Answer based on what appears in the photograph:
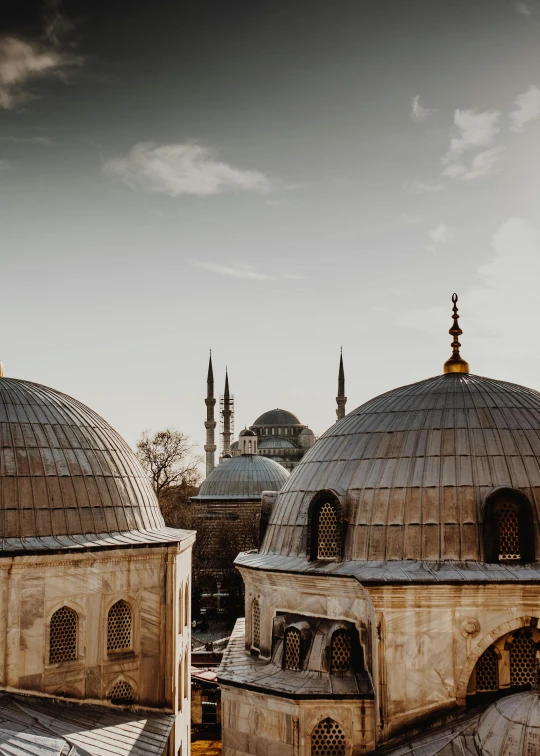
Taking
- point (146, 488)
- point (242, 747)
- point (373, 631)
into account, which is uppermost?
point (146, 488)

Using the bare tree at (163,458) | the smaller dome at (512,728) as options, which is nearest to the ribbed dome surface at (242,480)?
the bare tree at (163,458)

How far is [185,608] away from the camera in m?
19.3

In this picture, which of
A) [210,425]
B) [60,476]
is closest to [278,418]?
[210,425]

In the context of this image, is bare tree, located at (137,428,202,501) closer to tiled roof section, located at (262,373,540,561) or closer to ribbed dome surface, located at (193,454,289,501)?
ribbed dome surface, located at (193,454,289,501)

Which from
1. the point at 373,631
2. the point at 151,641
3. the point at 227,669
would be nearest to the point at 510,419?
the point at 373,631

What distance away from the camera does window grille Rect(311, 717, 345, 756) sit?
13.9 meters

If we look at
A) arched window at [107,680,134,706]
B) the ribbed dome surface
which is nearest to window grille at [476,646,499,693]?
arched window at [107,680,134,706]

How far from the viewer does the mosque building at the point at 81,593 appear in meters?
14.3

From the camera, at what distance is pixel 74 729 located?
13.7m

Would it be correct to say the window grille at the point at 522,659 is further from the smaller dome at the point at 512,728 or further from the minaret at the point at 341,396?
the minaret at the point at 341,396

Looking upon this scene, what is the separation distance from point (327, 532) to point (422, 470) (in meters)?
2.37

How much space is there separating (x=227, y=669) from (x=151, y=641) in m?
1.89

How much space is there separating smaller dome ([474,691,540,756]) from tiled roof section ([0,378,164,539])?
868cm

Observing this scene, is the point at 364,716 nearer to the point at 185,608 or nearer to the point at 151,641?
the point at 151,641
